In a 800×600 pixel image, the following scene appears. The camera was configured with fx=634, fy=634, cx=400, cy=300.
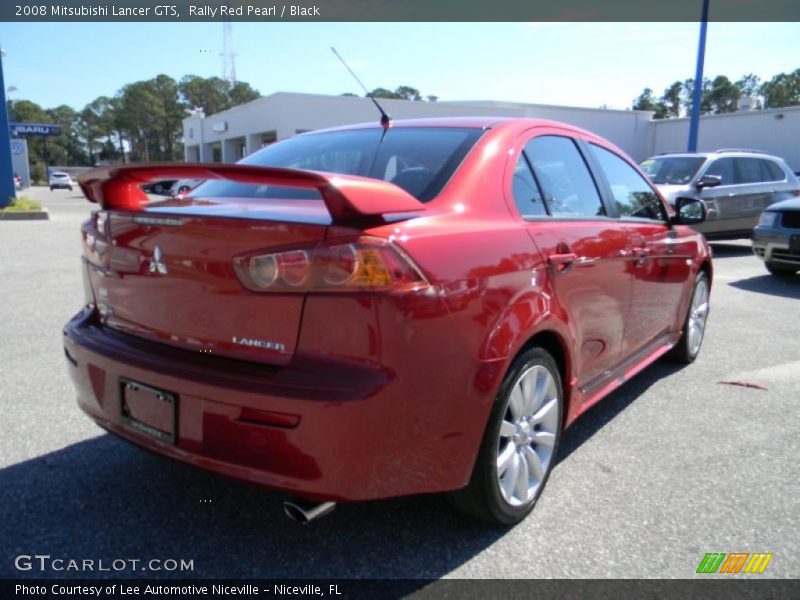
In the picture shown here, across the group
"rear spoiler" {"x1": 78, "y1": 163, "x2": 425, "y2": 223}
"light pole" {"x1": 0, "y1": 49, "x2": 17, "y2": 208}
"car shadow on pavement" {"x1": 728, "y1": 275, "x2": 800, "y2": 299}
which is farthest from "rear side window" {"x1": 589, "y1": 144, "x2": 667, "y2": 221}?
"light pole" {"x1": 0, "y1": 49, "x2": 17, "y2": 208}

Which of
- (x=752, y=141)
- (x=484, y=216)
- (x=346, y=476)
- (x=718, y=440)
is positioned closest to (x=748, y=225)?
(x=718, y=440)

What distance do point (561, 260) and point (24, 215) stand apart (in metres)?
18.3

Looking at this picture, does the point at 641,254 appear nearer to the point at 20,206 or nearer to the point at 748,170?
the point at 748,170

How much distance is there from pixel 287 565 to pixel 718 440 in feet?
7.82

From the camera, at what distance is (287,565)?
88.8 inches

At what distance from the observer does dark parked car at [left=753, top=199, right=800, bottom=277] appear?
8297 mm

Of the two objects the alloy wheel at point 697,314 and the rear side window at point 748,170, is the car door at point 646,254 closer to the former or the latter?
the alloy wheel at point 697,314

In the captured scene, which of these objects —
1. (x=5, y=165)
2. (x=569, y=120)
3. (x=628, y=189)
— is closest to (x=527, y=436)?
(x=628, y=189)

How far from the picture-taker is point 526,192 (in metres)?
2.66

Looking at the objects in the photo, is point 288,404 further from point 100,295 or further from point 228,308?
point 100,295

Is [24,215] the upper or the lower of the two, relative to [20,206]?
lower

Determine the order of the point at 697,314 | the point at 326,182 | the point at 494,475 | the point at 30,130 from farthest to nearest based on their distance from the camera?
the point at 30,130 < the point at 697,314 < the point at 494,475 < the point at 326,182

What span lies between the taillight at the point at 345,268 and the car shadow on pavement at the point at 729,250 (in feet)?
35.6

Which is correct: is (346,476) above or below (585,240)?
below
